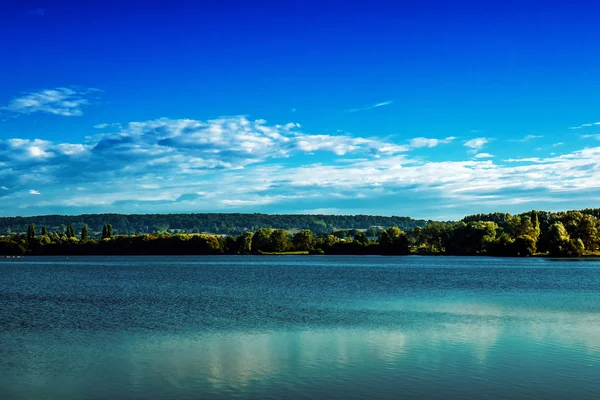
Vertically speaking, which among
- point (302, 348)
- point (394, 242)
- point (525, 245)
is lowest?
point (302, 348)

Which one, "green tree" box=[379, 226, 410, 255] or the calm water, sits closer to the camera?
the calm water

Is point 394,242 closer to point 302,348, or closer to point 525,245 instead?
point 525,245

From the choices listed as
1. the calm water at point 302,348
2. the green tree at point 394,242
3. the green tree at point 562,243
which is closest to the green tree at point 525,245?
the green tree at point 562,243

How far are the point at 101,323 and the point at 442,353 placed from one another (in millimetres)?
19302

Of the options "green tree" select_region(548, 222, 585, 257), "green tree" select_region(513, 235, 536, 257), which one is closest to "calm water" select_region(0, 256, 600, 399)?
"green tree" select_region(548, 222, 585, 257)

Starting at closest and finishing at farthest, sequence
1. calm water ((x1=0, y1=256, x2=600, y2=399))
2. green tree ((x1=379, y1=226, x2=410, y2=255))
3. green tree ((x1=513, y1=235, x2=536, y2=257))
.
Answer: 1. calm water ((x1=0, y1=256, x2=600, y2=399))
2. green tree ((x1=513, y1=235, x2=536, y2=257))
3. green tree ((x1=379, y1=226, x2=410, y2=255))

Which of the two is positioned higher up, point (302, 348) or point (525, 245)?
point (525, 245)

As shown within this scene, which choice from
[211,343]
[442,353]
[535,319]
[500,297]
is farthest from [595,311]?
[211,343]

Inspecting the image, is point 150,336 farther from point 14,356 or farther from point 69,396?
point 69,396

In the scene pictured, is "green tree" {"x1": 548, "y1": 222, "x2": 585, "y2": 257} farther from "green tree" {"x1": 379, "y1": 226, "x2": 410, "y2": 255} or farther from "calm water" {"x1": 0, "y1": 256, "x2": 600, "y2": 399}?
"calm water" {"x1": 0, "y1": 256, "x2": 600, "y2": 399}

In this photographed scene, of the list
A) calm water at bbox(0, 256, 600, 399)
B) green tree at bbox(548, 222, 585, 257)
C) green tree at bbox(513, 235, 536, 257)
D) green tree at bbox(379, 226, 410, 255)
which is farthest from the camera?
green tree at bbox(379, 226, 410, 255)

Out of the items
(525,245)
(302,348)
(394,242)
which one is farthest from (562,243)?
(302,348)

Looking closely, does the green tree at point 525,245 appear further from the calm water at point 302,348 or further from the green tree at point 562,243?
the calm water at point 302,348

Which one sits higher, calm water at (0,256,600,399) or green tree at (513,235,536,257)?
green tree at (513,235,536,257)
